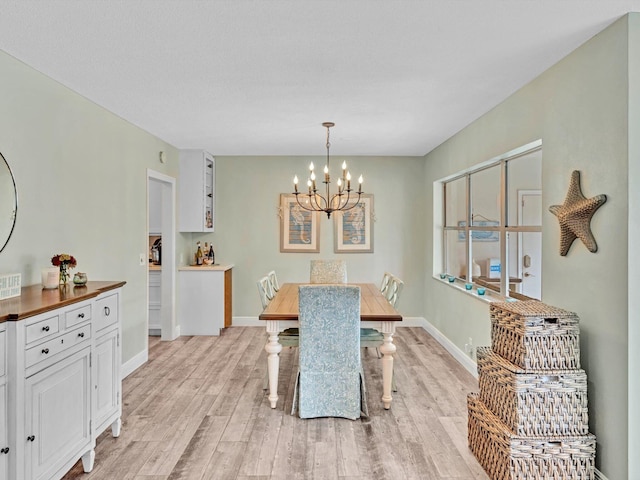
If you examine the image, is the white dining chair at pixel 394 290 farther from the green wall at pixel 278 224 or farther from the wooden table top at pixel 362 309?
the green wall at pixel 278 224

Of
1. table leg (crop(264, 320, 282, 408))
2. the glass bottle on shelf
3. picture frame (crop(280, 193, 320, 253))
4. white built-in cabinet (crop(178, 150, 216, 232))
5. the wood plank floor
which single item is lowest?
the wood plank floor

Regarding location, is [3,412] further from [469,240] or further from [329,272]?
[469,240]

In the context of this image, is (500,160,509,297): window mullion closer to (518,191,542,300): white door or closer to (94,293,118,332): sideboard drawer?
(518,191,542,300): white door

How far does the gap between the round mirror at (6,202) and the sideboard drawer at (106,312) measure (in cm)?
62

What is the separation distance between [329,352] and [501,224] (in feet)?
6.43

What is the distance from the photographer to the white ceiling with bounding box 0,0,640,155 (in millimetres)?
2037

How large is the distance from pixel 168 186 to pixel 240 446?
3.54 m

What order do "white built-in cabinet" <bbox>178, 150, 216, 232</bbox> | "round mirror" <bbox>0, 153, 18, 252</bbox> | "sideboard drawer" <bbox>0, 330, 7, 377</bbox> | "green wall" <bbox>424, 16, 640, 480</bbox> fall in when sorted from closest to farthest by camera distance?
"sideboard drawer" <bbox>0, 330, 7, 377</bbox> → "green wall" <bbox>424, 16, 640, 480</bbox> → "round mirror" <bbox>0, 153, 18, 252</bbox> → "white built-in cabinet" <bbox>178, 150, 216, 232</bbox>

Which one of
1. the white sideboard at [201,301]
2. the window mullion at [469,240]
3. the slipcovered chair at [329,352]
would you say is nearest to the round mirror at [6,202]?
the slipcovered chair at [329,352]

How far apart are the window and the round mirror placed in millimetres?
3348

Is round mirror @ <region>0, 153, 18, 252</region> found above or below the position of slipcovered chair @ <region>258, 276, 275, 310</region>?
above

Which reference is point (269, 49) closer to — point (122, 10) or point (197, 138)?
point (122, 10)

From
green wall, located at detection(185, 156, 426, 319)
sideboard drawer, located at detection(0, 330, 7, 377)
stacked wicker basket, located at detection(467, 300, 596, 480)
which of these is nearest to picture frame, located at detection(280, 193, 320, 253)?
green wall, located at detection(185, 156, 426, 319)

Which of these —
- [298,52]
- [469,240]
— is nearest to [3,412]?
[298,52]
